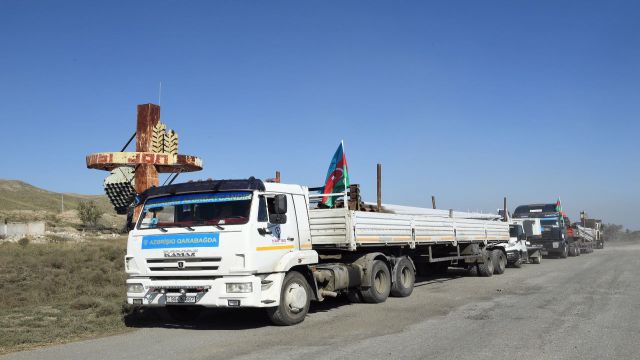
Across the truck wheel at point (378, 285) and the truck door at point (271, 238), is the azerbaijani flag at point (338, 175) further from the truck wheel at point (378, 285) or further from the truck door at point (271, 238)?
the truck door at point (271, 238)

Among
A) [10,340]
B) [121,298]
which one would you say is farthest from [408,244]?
[10,340]

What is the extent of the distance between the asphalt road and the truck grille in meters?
1.06

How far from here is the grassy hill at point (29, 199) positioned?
9322 centimetres

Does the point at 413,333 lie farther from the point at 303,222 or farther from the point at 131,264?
the point at 131,264

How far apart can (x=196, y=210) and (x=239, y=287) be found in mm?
1616

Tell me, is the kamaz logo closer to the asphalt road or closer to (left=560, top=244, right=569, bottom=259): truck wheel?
the asphalt road

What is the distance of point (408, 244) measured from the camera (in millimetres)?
14148

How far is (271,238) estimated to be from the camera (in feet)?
29.9

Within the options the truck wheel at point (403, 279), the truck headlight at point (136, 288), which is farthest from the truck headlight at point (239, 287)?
the truck wheel at point (403, 279)

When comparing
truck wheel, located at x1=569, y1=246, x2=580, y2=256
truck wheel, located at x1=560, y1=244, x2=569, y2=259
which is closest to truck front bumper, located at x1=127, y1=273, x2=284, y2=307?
truck wheel, located at x1=560, y1=244, x2=569, y2=259

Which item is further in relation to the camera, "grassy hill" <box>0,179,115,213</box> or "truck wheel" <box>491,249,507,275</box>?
"grassy hill" <box>0,179,115,213</box>

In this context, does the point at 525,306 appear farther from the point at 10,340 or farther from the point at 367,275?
the point at 10,340

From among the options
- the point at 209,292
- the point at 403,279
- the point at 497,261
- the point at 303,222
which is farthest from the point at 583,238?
the point at 209,292

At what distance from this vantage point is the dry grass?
361 inches
